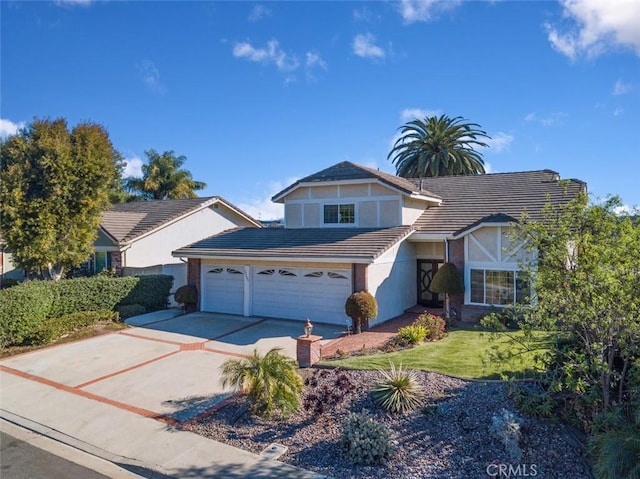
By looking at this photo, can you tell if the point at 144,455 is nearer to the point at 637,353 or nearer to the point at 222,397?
the point at 222,397

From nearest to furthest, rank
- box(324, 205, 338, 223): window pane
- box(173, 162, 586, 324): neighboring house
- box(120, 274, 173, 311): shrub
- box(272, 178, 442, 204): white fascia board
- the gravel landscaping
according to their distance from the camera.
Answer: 1. the gravel landscaping
2. box(173, 162, 586, 324): neighboring house
3. box(272, 178, 442, 204): white fascia board
4. box(120, 274, 173, 311): shrub
5. box(324, 205, 338, 223): window pane

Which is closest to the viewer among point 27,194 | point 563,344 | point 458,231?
point 563,344

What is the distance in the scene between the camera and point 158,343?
1509cm

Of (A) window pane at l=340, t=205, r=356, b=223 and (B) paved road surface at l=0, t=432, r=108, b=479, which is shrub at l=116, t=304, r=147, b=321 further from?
(B) paved road surface at l=0, t=432, r=108, b=479

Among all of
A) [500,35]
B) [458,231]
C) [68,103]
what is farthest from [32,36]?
[458,231]

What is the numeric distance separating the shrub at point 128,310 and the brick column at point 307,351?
446 inches

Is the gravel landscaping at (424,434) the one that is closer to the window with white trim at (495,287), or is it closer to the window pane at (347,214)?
the window with white trim at (495,287)

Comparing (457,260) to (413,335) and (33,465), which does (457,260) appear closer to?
(413,335)

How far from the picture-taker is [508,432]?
6832 millimetres

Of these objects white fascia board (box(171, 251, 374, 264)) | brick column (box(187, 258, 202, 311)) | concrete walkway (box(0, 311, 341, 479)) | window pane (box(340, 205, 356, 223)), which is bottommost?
concrete walkway (box(0, 311, 341, 479))

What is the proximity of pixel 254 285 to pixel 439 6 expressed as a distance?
1305cm

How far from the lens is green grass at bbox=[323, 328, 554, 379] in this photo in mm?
9164

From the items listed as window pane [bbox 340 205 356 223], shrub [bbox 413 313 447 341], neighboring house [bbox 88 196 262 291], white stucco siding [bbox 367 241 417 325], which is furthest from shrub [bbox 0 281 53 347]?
shrub [bbox 413 313 447 341]

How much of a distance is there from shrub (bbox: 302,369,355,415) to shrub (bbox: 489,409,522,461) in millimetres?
2987
